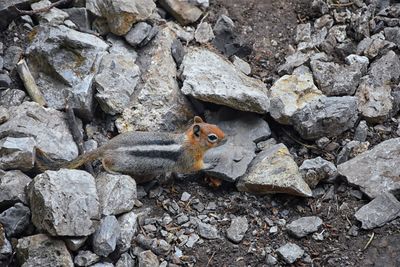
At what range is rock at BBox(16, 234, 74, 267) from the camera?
545 cm

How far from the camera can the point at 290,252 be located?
603cm

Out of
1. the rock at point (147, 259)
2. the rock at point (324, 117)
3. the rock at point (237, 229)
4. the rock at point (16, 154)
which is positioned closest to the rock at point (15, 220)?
the rock at point (16, 154)

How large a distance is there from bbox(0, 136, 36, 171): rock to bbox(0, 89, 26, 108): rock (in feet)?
2.08

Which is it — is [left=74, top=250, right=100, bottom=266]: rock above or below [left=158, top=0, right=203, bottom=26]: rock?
below

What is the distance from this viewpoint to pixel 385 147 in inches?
263

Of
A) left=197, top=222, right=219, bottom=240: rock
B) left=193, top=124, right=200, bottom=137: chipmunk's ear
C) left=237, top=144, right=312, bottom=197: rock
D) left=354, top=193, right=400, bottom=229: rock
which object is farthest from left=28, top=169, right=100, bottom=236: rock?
left=354, top=193, right=400, bottom=229: rock

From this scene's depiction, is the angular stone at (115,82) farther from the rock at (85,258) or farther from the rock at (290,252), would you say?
the rock at (290,252)

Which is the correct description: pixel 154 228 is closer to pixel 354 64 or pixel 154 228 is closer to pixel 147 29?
pixel 147 29

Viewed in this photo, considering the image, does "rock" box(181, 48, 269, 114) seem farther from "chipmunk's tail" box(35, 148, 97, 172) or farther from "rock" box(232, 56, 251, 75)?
"chipmunk's tail" box(35, 148, 97, 172)

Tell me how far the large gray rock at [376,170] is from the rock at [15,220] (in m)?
2.76

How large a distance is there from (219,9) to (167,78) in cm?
132

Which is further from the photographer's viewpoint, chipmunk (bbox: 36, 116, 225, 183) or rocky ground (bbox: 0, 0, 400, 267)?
chipmunk (bbox: 36, 116, 225, 183)

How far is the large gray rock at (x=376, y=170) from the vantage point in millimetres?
6402

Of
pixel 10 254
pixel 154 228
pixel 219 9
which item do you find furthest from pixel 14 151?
pixel 219 9
